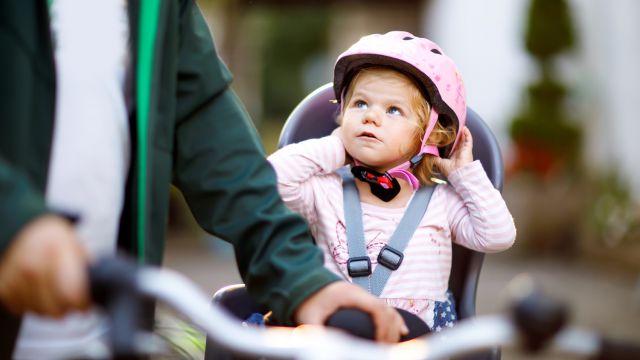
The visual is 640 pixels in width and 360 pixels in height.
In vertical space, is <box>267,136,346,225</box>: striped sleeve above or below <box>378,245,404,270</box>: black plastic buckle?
above

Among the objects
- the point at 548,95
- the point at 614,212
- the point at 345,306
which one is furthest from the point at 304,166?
the point at 548,95

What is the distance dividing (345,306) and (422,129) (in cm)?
104

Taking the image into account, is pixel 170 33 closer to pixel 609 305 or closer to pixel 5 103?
pixel 5 103

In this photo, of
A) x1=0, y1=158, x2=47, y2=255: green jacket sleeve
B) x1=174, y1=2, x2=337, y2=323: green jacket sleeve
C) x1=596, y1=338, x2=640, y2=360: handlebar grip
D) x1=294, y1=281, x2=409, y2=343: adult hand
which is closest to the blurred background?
x1=174, y1=2, x2=337, y2=323: green jacket sleeve

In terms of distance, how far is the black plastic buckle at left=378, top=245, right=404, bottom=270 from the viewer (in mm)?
2318

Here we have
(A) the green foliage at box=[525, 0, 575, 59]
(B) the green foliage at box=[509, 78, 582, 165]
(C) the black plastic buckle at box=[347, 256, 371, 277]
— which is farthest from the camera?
(A) the green foliage at box=[525, 0, 575, 59]

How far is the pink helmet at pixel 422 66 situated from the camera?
7.95 feet

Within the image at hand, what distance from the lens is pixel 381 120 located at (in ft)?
7.96

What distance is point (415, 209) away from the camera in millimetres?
2434

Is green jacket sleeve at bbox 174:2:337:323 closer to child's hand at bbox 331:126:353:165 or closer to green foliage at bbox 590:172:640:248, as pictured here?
child's hand at bbox 331:126:353:165

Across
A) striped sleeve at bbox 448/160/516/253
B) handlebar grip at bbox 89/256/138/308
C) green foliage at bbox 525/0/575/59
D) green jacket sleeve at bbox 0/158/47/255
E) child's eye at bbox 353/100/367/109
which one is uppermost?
green jacket sleeve at bbox 0/158/47/255

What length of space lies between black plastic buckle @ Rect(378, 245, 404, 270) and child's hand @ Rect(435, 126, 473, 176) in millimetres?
306

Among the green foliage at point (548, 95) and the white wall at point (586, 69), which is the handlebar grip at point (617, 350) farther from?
the green foliage at point (548, 95)

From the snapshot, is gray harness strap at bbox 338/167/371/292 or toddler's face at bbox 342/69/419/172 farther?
toddler's face at bbox 342/69/419/172
